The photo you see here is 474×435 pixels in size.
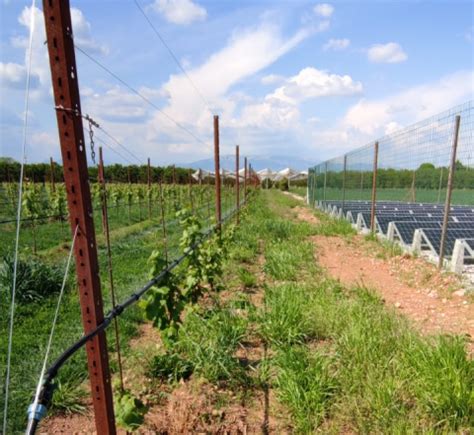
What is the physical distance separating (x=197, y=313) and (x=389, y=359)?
1750mm

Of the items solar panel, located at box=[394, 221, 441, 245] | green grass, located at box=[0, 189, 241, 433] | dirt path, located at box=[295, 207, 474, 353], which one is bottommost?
green grass, located at box=[0, 189, 241, 433]

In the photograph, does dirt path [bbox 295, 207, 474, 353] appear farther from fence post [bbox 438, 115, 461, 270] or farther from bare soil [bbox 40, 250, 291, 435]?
bare soil [bbox 40, 250, 291, 435]

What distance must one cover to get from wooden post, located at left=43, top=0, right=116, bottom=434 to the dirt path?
9.50 feet

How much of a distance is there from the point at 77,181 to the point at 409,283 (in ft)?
15.3

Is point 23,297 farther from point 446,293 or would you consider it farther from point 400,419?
point 446,293

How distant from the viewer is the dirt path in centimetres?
360

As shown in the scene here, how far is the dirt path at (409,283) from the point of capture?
11.8ft

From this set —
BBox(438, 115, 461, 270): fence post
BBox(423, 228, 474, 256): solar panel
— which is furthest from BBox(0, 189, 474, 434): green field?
BBox(423, 228, 474, 256): solar panel

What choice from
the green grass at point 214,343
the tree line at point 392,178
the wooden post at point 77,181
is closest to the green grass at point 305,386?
the green grass at point 214,343

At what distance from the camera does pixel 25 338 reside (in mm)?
3369

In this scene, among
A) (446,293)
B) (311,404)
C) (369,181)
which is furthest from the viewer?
(369,181)

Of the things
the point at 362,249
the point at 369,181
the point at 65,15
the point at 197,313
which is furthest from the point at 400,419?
the point at 369,181

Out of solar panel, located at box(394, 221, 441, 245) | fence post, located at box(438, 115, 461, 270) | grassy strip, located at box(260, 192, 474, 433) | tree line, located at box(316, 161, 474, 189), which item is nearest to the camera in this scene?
grassy strip, located at box(260, 192, 474, 433)

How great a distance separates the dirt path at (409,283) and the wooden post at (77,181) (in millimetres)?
A: 2896
